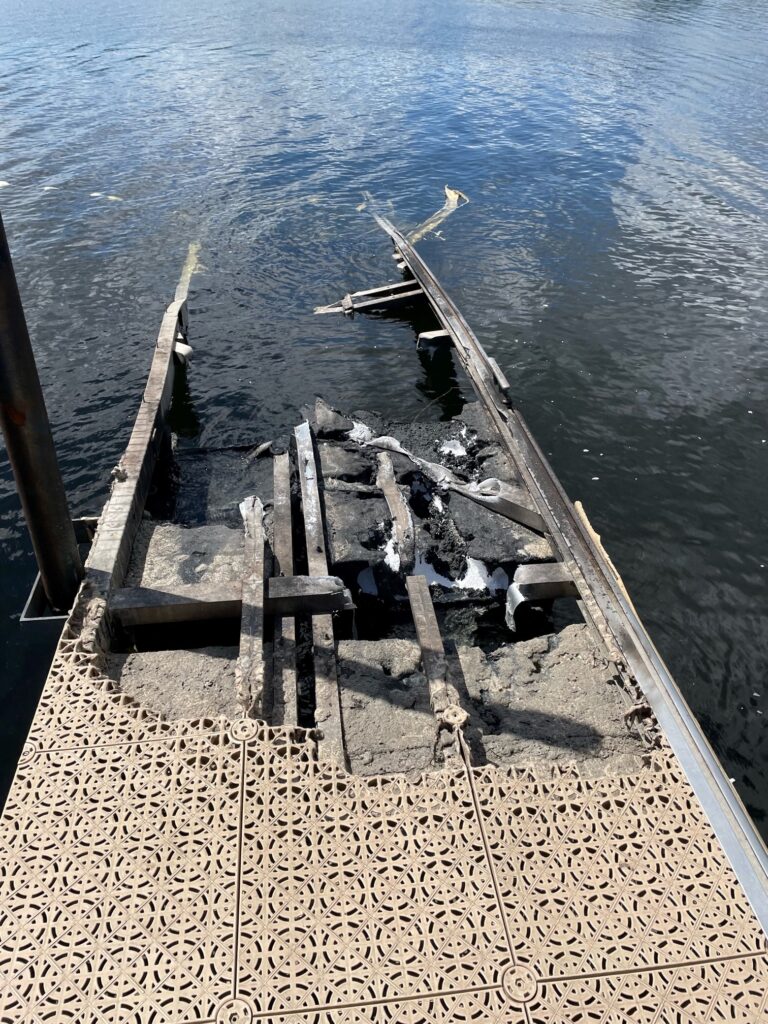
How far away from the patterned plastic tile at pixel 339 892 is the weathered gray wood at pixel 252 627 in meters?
0.33

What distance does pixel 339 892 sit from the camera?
372 cm

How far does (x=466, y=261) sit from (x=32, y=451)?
14.6 meters

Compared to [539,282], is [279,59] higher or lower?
higher

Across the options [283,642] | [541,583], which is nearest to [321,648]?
[283,642]

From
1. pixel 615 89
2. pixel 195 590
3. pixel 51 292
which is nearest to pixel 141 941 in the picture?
pixel 195 590

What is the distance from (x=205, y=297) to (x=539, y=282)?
799 centimetres

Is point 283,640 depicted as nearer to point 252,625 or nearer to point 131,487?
point 252,625

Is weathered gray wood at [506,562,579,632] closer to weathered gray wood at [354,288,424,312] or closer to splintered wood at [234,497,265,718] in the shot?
splintered wood at [234,497,265,718]

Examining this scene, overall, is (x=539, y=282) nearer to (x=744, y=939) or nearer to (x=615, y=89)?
(x=744, y=939)

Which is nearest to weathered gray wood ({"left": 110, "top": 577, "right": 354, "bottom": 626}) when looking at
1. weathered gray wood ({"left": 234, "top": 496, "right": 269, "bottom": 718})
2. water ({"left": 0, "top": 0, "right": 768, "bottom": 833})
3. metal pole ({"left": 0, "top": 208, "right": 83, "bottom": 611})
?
weathered gray wood ({"left": 234, "top": 496, "right": 269, "bottom": 718})

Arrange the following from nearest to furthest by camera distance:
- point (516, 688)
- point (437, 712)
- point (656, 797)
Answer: point (656, 797) < point (437, 712) < point (516, 688)

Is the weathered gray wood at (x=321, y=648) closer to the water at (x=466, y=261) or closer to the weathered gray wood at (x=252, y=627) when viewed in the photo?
the weathered gray wood at (x=252, y=627)

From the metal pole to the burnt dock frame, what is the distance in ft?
15.1

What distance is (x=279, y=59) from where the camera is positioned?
37375mm
